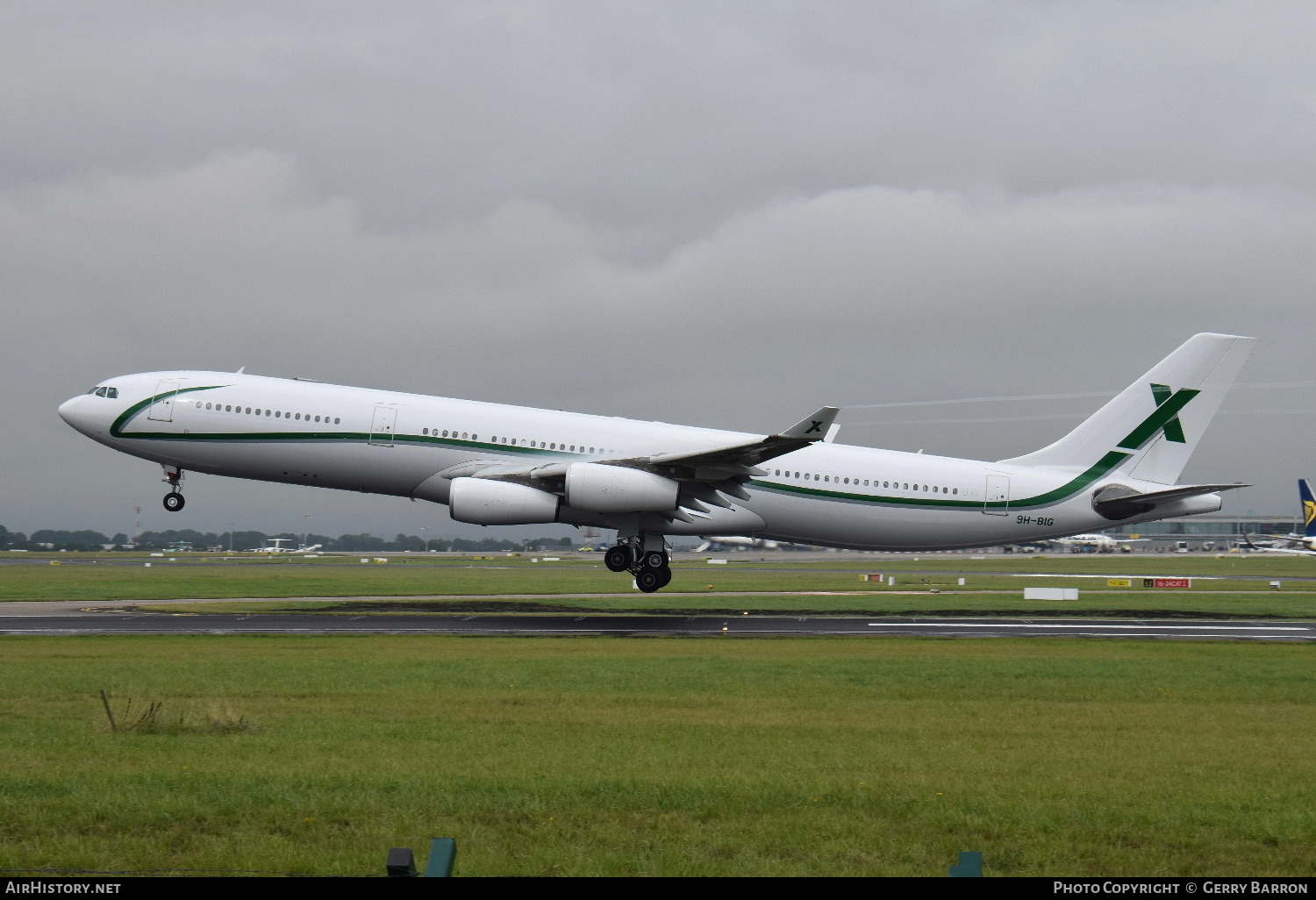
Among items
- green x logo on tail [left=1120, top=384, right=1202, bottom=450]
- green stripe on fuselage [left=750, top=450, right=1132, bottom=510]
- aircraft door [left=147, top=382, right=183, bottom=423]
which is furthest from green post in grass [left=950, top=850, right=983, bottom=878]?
green x logo on tail [left=1120, top=384, right=1202, bottom=450]

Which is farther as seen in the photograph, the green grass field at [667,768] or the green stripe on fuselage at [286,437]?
the green stripe on fuselage at [286,437]

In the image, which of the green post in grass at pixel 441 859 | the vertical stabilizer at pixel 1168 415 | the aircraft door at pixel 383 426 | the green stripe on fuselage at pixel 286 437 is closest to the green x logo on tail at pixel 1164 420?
the vertical stabilizer at pixel 1168 415

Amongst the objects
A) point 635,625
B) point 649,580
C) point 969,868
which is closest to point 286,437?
point 649,580

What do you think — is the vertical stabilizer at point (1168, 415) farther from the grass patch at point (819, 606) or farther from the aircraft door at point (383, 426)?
the aircraft door at point (383, 426)

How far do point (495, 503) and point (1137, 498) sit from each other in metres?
22.0

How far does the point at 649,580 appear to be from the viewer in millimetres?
37906

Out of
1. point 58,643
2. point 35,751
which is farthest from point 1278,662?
point 58,643

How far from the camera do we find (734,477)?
35.4 metres

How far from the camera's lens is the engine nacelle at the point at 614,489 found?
112 feet

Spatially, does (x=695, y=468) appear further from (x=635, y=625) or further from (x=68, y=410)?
(x=68, y=410)

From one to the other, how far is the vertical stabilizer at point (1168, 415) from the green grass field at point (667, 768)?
64.8 feet

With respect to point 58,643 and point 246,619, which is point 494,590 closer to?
point 246,619

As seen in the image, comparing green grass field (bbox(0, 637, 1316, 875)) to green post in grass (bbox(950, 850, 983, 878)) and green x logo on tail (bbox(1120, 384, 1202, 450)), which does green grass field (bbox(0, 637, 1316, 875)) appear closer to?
green post in grass (bbox(950, 850, 983, 878))

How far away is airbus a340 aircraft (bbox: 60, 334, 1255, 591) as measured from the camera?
115 feet
